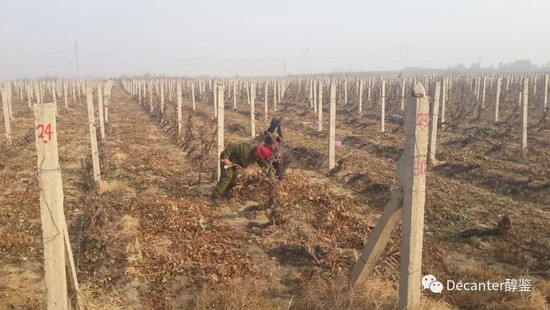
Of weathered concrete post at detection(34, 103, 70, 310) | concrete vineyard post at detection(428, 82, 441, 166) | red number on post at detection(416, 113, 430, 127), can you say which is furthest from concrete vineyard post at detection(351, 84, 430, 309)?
concrete vineyard post at detection(428, 82, 441, 166)

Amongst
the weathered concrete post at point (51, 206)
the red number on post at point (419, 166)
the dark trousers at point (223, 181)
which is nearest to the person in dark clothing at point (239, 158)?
the dark trousers at point (223, 181)

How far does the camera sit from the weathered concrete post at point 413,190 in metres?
3.18

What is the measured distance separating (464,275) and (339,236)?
5.59ft

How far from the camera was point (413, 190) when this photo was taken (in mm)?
3236

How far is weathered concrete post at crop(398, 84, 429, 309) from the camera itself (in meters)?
3.18

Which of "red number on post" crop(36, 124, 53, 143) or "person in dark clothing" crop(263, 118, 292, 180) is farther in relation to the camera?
"person in dark clothing" crop(263, 118, 292, 180)

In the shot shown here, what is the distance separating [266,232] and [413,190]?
3.25m

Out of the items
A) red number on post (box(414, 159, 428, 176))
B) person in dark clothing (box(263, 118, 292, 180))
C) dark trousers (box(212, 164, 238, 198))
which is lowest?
dark trousers (box(212, 164, 238, 198))

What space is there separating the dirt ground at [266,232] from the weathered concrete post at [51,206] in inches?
18.3

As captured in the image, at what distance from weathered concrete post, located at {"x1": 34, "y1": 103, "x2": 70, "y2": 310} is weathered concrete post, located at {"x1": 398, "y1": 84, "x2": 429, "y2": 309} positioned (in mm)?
2710

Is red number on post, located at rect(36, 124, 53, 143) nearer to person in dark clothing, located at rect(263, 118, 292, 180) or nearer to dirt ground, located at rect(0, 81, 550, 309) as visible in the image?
dirt ground, located at rect(0, 81, 550, 309)

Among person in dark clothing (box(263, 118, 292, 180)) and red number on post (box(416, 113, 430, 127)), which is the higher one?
red number on post (box(416, 113, 430, 127))

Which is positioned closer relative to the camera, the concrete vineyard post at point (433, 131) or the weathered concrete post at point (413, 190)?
the weathered concrete post at point (413, 190)

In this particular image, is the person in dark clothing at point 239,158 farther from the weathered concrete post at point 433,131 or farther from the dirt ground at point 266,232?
the weathered concrete post at point 433,131
